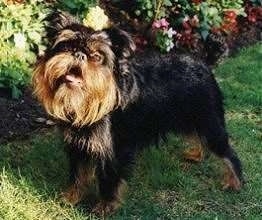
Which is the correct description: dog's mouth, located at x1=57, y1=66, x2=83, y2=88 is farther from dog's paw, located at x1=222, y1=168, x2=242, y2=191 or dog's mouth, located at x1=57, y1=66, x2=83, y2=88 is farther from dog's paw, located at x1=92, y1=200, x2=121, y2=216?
dog's paw, located at x1=222, y1=168, x2=242, y2=191

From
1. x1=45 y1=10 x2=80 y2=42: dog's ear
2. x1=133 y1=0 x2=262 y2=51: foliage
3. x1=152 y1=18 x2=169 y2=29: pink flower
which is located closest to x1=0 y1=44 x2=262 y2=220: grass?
x1=45 y1=10 x2=80 y2=42: dog's ear

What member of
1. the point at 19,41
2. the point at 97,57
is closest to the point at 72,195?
the point at 97,57

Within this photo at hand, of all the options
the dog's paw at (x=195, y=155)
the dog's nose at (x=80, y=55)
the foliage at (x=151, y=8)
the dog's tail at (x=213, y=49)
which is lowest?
the dog's tail at (x=213, y=49)

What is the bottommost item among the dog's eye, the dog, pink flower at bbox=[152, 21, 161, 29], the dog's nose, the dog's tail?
the dog's tail

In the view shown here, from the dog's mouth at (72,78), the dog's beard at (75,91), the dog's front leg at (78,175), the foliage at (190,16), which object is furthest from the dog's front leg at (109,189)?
the foliage at (190,16)

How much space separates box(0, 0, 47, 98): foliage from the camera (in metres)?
6.55

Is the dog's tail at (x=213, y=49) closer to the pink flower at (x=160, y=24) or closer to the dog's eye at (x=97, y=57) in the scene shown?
the pink flower at (x=160, y=24)

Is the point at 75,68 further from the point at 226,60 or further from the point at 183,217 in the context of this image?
the point at 226,60

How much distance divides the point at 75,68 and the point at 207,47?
458 cm

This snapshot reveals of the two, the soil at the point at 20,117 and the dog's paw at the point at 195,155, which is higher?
the dog's paw at the point at 195,155

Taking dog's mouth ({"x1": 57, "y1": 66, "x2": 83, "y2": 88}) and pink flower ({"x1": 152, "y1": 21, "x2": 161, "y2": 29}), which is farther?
pink flower ({"x1": 152, "y1": 21, "x2": 161, "y2": 29})

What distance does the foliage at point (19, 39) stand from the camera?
21.5ft

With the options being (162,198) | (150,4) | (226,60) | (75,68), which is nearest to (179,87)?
(162,198)

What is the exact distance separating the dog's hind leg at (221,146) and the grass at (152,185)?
107mm
